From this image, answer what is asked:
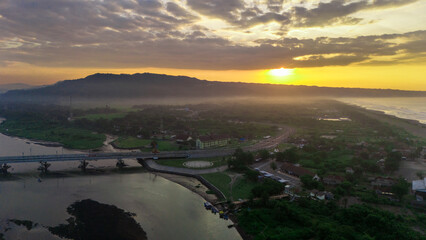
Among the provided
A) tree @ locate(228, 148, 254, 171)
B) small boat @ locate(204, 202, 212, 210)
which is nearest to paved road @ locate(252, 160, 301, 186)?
tree @ locate(228, 148, 254, 171)

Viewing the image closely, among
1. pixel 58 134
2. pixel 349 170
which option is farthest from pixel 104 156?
pixel 349 170

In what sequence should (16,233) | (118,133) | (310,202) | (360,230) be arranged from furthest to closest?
(118,133)
(310,202)
(16,233)
(360,230)

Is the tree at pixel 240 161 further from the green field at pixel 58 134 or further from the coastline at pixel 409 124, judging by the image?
the coastline at pixel 409 124

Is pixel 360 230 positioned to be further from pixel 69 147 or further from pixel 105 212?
pixel 69 147

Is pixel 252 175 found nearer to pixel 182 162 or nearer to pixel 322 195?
pixel 322 195

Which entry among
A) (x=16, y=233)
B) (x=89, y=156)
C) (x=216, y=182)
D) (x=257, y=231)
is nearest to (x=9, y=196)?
(x=16, y=233)

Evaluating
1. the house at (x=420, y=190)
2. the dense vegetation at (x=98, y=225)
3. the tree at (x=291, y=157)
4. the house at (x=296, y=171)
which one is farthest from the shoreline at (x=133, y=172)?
the house at (x=420, y=190)

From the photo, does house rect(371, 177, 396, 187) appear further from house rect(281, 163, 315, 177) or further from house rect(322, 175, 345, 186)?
house rect(281, 163, 315, 177)
